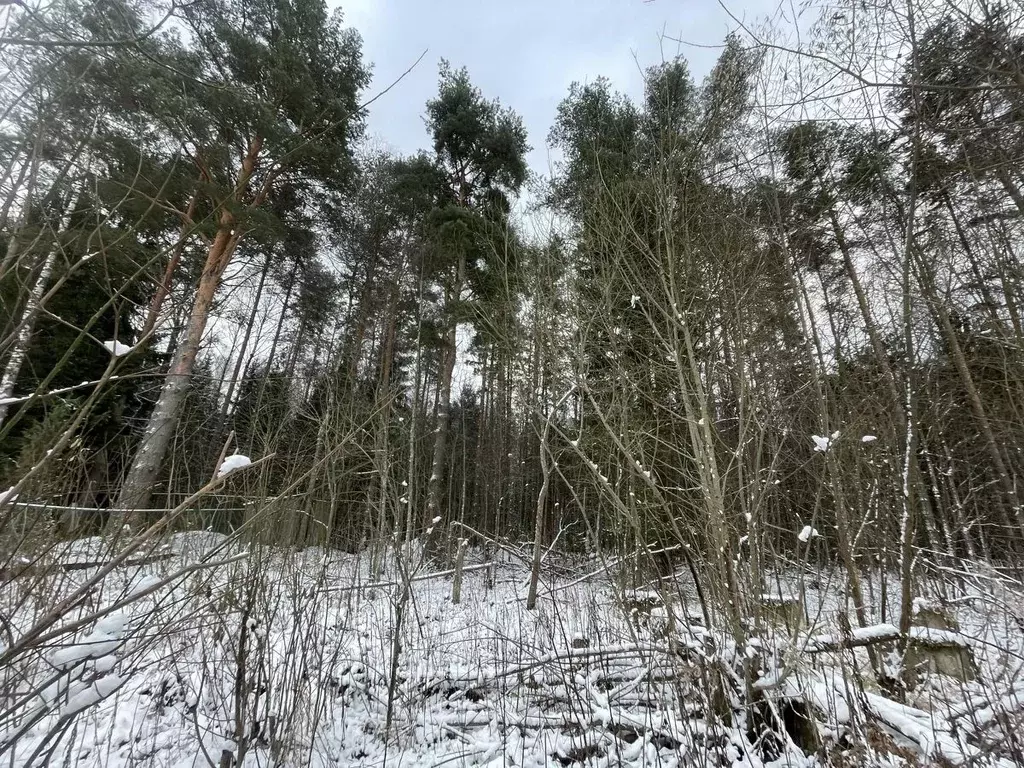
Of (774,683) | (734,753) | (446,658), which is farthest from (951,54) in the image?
(446,658)

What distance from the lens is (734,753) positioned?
2.34 meters

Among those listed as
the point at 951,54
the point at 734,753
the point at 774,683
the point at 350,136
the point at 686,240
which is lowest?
the point at 734,753

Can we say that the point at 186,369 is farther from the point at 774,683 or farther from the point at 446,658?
the point at 774,683

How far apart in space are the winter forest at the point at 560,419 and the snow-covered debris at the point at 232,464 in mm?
52

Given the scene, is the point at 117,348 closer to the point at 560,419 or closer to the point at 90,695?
the point at 90,695

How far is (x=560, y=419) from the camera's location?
25.3ft

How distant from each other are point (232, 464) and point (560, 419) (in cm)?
692

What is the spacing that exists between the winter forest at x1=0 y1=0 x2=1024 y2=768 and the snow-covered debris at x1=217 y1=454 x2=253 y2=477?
0.17ft

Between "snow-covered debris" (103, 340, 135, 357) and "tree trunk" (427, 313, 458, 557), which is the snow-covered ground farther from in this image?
"tree trunk" (427, 313, 458, 557)

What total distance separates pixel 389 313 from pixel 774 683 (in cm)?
985

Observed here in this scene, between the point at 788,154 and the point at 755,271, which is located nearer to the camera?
the point at 755,271

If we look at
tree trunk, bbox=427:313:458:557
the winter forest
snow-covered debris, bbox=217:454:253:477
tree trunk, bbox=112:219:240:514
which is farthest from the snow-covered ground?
tree trunk, bbox=427:313:458:557

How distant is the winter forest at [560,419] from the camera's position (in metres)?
1.47

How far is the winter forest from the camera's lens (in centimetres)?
147
